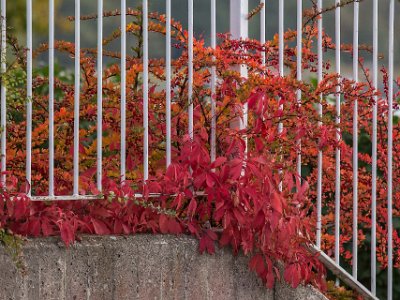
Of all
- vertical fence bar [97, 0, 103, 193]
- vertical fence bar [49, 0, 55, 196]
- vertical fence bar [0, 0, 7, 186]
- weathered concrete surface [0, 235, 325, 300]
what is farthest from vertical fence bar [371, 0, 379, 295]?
vertical fence bar [0, 0, 7, 186]

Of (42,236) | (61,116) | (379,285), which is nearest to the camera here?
(42,236)

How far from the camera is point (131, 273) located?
14.9 feet

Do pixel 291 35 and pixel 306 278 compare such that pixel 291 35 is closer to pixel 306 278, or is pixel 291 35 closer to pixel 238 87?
pixel 238 87

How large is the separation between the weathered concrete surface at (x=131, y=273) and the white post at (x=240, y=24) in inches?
26.9

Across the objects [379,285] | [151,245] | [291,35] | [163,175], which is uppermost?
[291,35]

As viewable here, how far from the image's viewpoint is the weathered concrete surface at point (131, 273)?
14.1ft

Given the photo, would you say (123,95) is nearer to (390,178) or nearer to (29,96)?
(29,96)

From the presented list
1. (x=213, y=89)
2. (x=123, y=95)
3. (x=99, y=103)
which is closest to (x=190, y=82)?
(x=213, y=89)

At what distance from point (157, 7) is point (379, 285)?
2.60m

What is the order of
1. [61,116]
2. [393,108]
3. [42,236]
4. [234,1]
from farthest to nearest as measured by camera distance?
[393,108], [234,1], [61,116], [42,236]

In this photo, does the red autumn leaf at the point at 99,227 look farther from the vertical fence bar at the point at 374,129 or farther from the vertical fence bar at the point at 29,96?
the vertical fence bar at the point at 374,129

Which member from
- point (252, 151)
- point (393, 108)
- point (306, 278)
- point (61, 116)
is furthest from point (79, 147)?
point (393, 108)

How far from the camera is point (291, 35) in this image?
17.2 feet

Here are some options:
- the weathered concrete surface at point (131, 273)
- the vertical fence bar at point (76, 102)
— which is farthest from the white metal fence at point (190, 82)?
the weathered concrete surface at point (131, 273)
